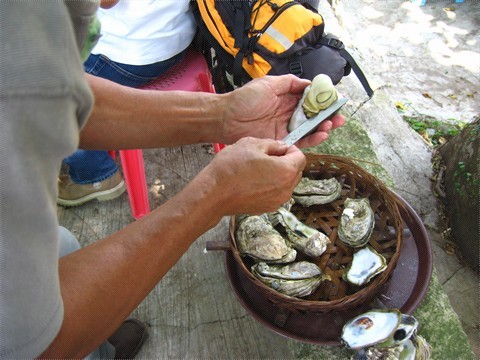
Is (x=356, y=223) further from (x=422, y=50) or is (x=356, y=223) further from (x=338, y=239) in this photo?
(x=422, y=50)

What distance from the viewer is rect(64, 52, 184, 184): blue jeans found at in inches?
74.2

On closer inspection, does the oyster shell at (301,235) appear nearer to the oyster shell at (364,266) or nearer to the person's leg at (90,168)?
the oyster shell at (364,266)

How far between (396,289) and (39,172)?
132 cm

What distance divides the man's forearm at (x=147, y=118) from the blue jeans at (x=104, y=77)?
22.8 inches

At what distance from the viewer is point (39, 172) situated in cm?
57

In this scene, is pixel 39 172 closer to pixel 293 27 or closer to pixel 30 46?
pixel 30 46

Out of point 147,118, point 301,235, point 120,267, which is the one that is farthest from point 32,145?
point 301,235

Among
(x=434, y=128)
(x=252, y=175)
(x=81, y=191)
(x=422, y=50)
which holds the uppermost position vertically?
(x=252, y=175)

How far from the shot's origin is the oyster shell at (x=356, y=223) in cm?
141

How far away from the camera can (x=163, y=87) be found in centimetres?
197

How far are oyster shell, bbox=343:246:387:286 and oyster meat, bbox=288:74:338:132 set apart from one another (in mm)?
556

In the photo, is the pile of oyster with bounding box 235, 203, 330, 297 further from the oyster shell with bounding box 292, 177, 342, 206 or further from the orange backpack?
the orange backpack

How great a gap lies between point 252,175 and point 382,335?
2.23 ft

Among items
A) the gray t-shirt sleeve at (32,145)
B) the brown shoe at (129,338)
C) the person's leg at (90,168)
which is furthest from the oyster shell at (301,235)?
the person's leg at (90,168)
